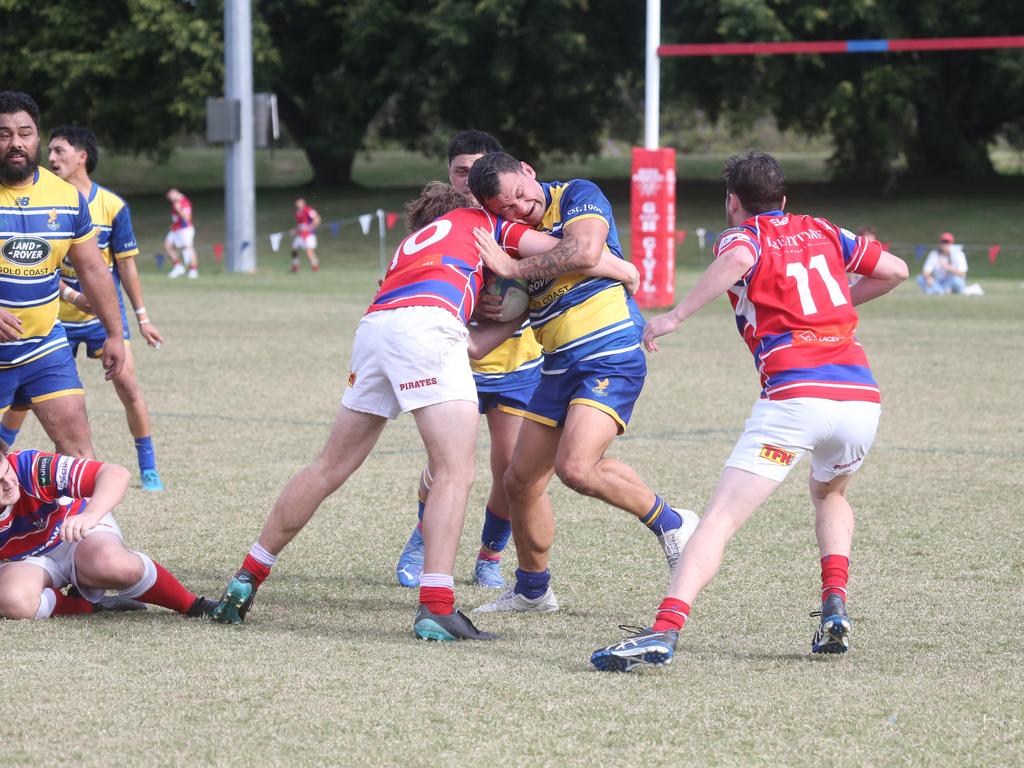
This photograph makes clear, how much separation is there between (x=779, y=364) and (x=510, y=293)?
121 centimetres

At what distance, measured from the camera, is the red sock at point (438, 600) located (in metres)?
5.27

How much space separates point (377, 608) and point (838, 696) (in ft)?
6.87

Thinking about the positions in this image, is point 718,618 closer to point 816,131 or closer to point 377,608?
point 377,608

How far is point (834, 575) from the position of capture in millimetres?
5133

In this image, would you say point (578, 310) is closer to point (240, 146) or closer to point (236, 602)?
point (236, 602)

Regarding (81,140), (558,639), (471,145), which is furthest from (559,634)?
(81,140)

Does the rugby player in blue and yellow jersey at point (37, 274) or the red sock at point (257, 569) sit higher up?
the rugby player in blue and yellow jersey at point (37, 274)

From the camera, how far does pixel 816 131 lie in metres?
43.9

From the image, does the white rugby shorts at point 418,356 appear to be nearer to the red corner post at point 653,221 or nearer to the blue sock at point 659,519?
the blue sock at point 659,519

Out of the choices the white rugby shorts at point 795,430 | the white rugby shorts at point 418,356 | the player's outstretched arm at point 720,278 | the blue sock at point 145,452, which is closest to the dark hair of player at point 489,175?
the white rugby shorts at point 418,356

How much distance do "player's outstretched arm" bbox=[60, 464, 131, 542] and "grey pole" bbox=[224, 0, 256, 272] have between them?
79.0 feet

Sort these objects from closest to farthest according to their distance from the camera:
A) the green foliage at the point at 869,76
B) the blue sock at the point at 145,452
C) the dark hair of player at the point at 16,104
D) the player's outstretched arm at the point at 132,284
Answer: the dark hair of player at the point at 16,104, the player's outstretched arm at the point at 132,284, the blue sock at the point at 145,452, the green foliage at the point at 869,76

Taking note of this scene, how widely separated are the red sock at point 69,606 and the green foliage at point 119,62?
3412 cm

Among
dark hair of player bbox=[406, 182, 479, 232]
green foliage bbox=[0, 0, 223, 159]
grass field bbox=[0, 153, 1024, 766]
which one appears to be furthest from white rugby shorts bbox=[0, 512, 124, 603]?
green foliage bbox=[0, 0, 223, 159]
